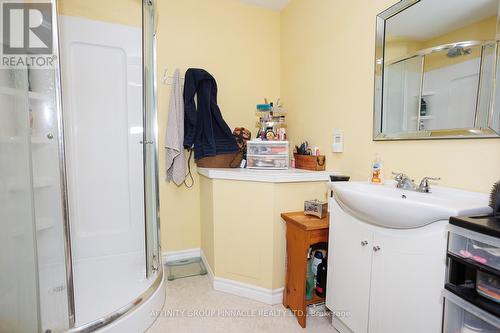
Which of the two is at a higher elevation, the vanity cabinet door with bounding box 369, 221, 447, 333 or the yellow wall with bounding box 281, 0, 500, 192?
the yellow wall with bounding box 281, 0, 500, 192

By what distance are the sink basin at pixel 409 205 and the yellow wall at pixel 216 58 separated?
1.56 m

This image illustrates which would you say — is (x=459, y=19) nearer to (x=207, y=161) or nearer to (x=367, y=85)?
(x=367, y=85)

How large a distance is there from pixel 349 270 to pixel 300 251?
313 millimetres

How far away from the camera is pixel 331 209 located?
1.43 metres

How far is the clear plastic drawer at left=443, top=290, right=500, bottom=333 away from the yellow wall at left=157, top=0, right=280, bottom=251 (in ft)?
6.51

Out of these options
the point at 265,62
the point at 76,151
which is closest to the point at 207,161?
the point at 76,151

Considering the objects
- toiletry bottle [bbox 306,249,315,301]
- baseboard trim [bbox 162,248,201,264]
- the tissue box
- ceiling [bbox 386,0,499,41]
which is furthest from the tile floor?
ceiling [bbox 386,0,499,41]

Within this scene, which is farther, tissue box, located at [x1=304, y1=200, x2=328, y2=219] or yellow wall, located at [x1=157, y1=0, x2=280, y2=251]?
yellow wall, located at [x1=157, y1=0, x2=280, y2=251]

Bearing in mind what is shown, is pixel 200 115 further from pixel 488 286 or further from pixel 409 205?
pixel 488 286

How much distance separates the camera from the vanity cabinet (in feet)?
2.96

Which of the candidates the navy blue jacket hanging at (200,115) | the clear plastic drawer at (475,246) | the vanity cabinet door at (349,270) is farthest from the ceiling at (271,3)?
the clear plastic drawer at (475,246)

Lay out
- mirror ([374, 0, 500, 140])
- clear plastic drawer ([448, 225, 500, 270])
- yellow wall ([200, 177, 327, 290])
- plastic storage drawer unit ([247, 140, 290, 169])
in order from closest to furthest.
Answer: clear plastic drawer ([448, 225, 500, 270]), mirror ([374, 0, 500, 140]), yellow wall ([200, 177, 327, 290]), plastic storage drawer unit ([247, 140, 290, 169])

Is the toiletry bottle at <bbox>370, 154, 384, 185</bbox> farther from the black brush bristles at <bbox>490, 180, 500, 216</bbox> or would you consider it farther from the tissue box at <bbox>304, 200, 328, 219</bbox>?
the black brush bristles at <bbox>490, 180, 500, 216</bbox>

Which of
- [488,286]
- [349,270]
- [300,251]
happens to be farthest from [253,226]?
[488,286]
